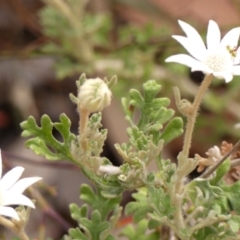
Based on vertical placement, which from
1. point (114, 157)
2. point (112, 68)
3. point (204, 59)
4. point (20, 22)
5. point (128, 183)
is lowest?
point (128, 183)

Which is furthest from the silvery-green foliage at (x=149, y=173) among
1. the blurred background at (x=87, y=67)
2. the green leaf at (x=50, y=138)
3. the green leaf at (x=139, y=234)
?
the blurred background at (x=87, y=67)

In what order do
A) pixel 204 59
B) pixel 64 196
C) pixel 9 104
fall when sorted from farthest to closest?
pixel 9 104, pixel 64 196, pixel 204 59

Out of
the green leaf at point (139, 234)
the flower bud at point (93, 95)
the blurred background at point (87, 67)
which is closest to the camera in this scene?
the flower bud at point (93, 95)

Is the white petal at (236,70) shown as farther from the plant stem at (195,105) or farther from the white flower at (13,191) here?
the white flower at (13,191)

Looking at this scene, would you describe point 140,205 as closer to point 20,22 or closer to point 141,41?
point 141,41

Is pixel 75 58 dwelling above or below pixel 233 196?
above

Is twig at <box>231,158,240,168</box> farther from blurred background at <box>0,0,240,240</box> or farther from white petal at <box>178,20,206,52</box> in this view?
blurred background at <box>0,0,240,240</box>

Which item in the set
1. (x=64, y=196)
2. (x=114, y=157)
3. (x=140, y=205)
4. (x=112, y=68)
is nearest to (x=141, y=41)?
(x=112, y=68)
